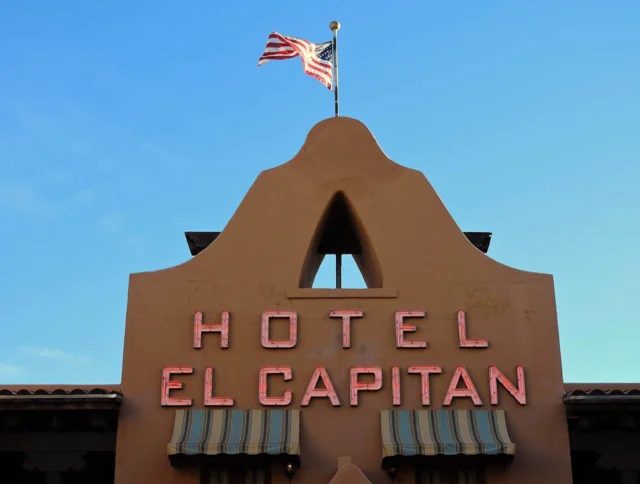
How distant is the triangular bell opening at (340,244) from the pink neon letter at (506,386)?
8.78 ft

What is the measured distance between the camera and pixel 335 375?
16.5 m

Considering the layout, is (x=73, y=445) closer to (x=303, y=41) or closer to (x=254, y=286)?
(x=254, y=286)

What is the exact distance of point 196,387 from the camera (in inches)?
645

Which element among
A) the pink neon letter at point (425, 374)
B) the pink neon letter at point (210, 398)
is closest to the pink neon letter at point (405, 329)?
A: the pink neon letter at point (425, 374)

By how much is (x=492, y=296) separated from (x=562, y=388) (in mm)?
2029

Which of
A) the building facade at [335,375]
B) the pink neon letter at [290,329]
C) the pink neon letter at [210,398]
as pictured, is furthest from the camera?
A: the pink neon letter at [290,329]

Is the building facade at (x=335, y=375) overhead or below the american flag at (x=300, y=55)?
below

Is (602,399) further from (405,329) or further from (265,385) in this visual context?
(265,385)

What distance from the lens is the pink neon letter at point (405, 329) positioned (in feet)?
54.4

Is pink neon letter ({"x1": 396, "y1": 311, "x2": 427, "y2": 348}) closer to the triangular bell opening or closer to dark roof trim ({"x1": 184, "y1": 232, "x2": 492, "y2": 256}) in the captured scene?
the triangular bell opening

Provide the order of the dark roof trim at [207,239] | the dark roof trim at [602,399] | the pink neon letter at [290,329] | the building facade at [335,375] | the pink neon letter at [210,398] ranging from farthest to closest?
the dark roof trim at [207,239], the pink neon letter at [290,329], the pink neon letter at [210,398], the building facade at [335,375], the dark roof trim at [602,399]

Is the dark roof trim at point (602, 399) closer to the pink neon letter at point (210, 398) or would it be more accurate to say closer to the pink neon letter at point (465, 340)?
the pink neon letter at point (465, 340)

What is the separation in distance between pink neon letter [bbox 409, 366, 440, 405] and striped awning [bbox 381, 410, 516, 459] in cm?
23

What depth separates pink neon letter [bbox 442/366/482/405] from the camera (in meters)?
16.2
